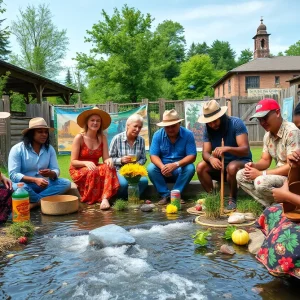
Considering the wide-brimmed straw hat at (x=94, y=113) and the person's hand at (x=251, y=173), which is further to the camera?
the wide-brimmed straw hat at (x=94, y=113)

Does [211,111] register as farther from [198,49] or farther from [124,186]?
[198,49]

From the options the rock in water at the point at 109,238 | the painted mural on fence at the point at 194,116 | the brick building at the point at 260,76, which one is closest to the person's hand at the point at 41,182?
the rock in water at the point at 109,238

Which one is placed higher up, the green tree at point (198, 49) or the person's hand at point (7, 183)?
the green tree at point (198, 49)

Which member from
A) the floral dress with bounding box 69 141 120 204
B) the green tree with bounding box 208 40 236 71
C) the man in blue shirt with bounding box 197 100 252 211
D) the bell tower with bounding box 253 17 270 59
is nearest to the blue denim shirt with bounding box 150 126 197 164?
the man in blue shirt with bounding box 197 100 252 211

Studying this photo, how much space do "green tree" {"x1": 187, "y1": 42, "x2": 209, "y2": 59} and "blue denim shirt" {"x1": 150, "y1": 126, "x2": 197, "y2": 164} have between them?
7539 cm

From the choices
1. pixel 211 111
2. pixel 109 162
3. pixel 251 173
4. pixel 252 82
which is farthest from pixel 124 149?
pixel 252 82

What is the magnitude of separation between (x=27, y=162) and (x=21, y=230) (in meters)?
1.46

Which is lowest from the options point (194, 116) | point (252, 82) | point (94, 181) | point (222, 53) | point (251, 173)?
point (94, 181)

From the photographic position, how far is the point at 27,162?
16.4ft

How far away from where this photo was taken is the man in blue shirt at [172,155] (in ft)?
17.6

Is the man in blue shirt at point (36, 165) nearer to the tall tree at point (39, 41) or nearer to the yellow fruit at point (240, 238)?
the yellow fruit at point (240, 238)

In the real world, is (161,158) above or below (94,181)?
above

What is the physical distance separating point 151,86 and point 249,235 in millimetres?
28973

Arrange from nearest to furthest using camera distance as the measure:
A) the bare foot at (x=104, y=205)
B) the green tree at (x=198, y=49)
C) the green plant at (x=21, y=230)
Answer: the green plant at (x=21, y=230), the bare foot at (x=104, y=205), the green tree at (x=198, y=49)
